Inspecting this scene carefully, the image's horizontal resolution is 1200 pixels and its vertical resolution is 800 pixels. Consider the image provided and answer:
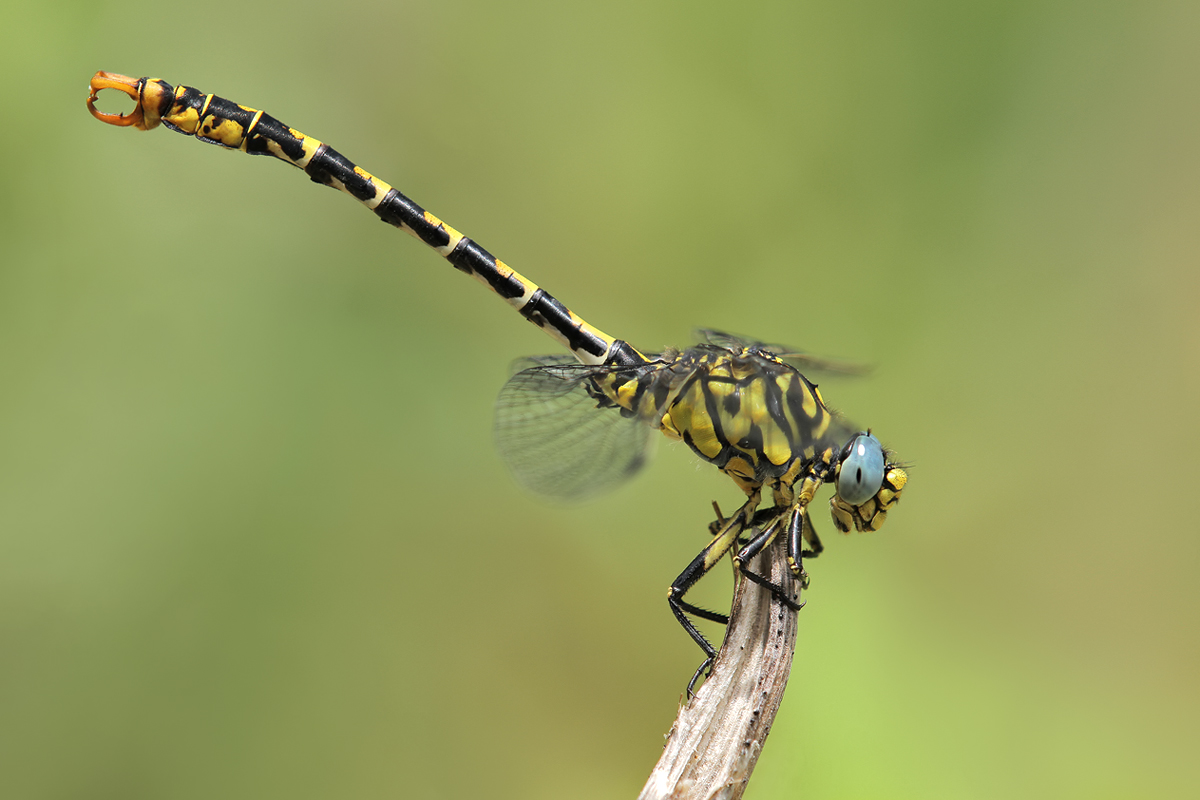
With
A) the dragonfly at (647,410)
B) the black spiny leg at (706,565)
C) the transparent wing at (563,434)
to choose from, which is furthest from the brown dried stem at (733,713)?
the transparent wing at (563,434)

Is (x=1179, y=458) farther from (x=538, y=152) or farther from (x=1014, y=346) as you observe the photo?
(x=538, y=152)

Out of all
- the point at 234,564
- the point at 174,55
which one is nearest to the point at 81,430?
the point at 234,564

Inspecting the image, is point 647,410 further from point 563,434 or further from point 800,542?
point 800,542

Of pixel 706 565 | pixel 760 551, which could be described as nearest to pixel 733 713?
pixel 760 551

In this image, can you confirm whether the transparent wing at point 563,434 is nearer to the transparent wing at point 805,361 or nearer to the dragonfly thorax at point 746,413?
the dragonfly thorax at point 746,413

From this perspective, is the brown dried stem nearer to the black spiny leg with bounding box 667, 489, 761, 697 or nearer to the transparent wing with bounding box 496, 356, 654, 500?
the black spiny leg with bounding box 667, 489, 761, 697

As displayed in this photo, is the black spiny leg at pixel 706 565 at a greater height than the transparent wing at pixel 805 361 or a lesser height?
lesser

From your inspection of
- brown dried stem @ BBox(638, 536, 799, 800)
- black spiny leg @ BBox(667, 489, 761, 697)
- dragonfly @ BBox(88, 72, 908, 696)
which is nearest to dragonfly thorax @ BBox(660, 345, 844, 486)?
dragonfly @ BBox(88, 72, 908, 696)
